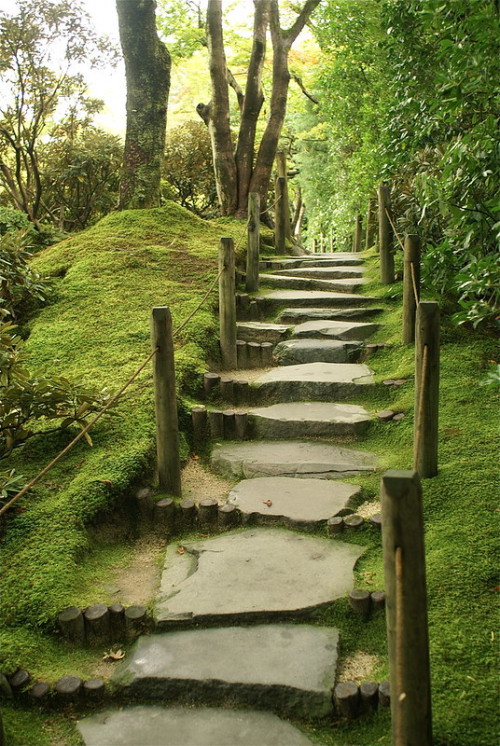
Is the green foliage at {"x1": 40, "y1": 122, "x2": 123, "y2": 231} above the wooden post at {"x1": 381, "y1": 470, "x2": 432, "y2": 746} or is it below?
above

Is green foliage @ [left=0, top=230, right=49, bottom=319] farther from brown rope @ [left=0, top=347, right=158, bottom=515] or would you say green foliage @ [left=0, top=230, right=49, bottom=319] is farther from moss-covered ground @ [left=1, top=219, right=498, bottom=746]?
brown rope @ [left=0, top=347, right=158, bottom=515]

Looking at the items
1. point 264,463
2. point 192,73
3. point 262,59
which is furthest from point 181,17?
point 264,463

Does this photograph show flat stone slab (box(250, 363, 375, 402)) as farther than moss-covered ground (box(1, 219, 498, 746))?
Yes

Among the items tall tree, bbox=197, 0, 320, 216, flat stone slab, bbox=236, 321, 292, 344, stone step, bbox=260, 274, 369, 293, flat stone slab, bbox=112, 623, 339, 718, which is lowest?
flat stone slab, bbox=112, 623, 339, 718

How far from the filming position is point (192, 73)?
1903 centimetres

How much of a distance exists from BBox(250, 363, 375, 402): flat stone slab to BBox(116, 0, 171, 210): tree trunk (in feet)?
15.0

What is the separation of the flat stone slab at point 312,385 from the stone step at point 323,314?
1.48 metres

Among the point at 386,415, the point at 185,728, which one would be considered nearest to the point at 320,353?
the point at 386,415

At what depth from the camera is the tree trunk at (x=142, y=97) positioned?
896cm

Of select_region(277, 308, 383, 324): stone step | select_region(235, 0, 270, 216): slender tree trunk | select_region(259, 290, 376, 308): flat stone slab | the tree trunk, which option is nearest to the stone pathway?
select_region(277, 308, 383, 324): stone step

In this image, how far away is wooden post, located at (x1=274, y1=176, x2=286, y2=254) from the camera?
10562 millimetres

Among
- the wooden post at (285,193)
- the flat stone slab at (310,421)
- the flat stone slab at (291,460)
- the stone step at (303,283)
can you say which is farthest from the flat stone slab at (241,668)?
the wooden post at (285,193)

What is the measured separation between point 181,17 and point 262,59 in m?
2.67

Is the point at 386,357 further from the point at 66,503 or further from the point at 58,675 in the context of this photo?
the point at 58,675
